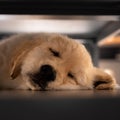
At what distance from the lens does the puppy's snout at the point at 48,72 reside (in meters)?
0.86

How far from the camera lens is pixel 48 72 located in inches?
34.2

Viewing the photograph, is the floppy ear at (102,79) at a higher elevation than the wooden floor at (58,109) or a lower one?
higher

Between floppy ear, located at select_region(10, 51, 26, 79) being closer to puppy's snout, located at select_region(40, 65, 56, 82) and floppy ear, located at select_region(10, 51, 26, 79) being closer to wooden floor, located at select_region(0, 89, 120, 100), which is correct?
puppy's snout, located at select_region(40, 65, 56, 82)

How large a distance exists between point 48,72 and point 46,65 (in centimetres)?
2

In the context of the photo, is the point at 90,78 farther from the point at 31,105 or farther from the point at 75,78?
the point at 31,105

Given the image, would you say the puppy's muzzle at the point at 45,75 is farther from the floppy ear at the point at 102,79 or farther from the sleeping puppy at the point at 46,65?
the floppy ear at the point at 102,79

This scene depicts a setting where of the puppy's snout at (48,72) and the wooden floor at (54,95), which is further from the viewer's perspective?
the puppy's snout at (48,72)

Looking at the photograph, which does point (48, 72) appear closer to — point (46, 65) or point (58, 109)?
point (46, 65)

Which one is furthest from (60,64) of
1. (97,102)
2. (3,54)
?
(97,102)

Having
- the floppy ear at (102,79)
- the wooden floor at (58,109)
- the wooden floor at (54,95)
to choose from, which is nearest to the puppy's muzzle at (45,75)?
the floppy ear at (102,79)

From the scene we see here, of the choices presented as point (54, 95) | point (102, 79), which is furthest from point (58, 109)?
point (102, 79)

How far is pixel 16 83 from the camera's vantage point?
0.83m

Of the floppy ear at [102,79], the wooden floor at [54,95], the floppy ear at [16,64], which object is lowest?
the wooden floor at [54,95]

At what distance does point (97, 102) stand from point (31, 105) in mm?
95
